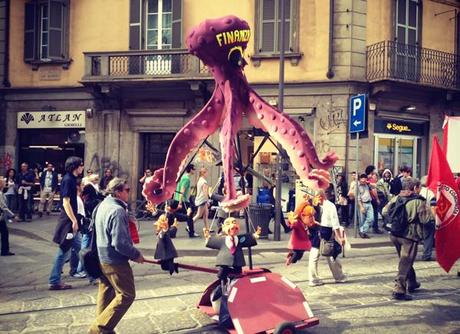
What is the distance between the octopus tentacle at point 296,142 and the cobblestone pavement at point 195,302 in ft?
6.35

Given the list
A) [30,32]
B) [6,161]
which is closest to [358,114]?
[30,32]

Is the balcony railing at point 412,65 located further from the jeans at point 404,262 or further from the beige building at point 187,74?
the jeans at point 404,262

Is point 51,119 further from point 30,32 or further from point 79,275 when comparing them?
point 79,275

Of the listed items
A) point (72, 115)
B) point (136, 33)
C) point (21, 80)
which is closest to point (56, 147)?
point (72, 115)

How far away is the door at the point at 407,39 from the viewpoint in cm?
1565

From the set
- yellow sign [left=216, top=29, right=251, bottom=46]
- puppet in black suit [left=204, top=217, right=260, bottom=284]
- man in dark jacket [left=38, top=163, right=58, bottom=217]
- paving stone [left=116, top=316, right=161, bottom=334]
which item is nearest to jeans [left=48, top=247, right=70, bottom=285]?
paving stone [left=116, top=316, right=161, bottom=334]

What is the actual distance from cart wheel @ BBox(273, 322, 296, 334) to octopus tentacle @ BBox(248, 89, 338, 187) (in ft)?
5.16

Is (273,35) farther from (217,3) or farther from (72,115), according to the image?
(72,115)

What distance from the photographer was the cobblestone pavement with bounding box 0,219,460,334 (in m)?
5.56

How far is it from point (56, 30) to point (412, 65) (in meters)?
12.7

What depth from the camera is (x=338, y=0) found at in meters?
15.1

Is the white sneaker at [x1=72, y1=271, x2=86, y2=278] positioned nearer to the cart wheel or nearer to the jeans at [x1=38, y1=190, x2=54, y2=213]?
the cart wheel

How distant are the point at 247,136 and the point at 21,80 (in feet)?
28.9

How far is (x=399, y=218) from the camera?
682cm
